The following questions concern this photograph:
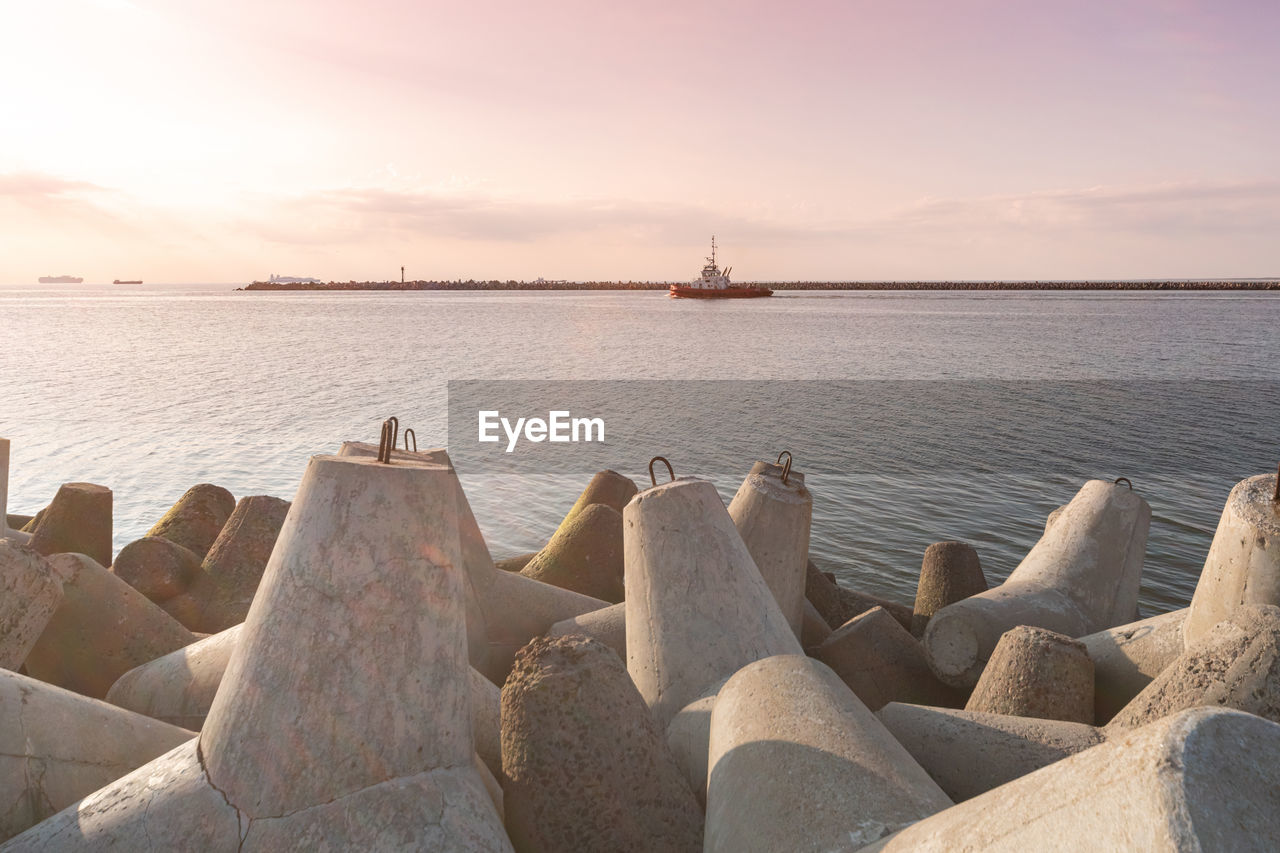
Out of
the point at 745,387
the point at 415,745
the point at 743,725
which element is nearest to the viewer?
the point at 415,745

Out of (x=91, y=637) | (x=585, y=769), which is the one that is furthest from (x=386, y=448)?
(x=91, y=637)

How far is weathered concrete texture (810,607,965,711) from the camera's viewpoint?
5.58 metres

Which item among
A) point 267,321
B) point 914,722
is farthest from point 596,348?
point 914,722

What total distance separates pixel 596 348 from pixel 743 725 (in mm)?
49762

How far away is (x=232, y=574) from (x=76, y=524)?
6.05ft

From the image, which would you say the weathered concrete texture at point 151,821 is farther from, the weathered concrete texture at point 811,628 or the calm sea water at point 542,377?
the calm sea water at point 542,377

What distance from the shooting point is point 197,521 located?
25.2 feet

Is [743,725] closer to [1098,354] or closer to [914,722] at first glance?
[914,722]

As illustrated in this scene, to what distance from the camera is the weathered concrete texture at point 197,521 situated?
7.55m

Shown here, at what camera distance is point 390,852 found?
2588 millimetres

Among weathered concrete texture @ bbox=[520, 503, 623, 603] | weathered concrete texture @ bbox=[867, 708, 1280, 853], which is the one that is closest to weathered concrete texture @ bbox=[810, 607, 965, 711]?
weathered concrete texture @ bbox=[520, 503, 623, 603]

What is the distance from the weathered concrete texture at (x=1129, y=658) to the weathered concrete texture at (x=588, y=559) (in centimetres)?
Result: 366

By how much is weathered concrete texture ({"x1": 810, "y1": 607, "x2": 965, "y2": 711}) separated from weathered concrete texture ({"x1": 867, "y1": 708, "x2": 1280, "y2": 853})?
3667mm

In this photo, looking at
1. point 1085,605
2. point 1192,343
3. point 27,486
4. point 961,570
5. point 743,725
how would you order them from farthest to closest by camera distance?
point 1192,343
point 27,486
point 961,570
point 1085,605
point 743,725
